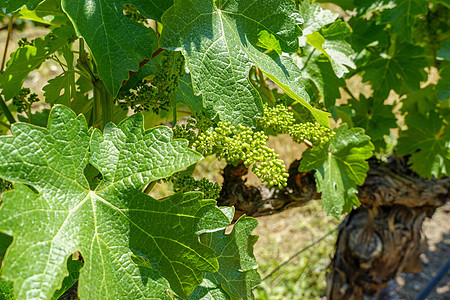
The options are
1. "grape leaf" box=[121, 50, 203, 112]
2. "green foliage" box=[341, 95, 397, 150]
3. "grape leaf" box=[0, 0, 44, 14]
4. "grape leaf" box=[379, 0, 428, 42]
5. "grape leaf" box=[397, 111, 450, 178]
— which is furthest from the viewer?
"grape leaf" box=[397, 111, 450, 178]

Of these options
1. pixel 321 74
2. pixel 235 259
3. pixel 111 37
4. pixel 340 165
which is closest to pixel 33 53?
pixel 111 37

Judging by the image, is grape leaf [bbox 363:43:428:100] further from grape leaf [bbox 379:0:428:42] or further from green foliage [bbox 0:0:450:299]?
green foliage [bbox 0:0:450:299]

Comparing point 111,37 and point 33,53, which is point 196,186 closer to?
point 111,37

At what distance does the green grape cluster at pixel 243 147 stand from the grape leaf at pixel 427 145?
135 centimetres

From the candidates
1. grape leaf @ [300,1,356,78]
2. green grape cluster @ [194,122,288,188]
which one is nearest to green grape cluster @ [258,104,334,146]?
green grape cluster @ [194,122,288,188]

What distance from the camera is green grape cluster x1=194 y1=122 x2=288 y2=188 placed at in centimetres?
86

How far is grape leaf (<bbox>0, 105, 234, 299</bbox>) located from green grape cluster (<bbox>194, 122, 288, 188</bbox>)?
9cm

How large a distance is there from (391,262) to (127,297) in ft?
6.75

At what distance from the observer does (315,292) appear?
10.9 ft

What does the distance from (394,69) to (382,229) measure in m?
0.96

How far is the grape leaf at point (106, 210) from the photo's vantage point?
70 cm

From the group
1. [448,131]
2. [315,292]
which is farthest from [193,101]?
[315,292]

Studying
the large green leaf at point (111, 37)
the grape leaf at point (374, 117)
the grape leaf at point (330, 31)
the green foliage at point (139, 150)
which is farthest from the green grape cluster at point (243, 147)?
the grape leaf at point (374, 117)

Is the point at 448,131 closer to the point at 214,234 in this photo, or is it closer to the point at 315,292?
the point at 214,234
